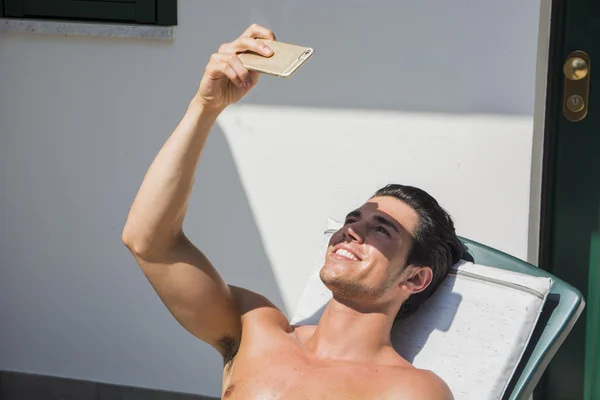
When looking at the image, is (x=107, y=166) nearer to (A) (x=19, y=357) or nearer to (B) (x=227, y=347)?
(A) (x=19, y=357)

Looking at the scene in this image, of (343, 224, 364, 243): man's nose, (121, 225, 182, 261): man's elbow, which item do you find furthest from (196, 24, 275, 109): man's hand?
(343, 224, 364, 243): man's nose

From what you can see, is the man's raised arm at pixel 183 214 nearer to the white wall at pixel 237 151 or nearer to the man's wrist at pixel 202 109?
the man's wrist at pixel 202 109

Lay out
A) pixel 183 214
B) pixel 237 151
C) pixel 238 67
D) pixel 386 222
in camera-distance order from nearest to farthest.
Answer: pixel 238 67 < pixel 183 214 < pixel 386 222 < pixel 237 151

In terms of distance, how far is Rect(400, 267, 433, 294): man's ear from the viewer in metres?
2.96

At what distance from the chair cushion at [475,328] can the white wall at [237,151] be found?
2.44 ft

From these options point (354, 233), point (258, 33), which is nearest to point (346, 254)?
point (354, 233)

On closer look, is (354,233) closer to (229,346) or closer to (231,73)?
(229,346)

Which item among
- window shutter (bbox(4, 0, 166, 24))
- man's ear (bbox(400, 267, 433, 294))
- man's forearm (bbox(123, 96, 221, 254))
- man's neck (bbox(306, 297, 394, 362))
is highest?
window shutter (bbox(4, 0, 166, 24))

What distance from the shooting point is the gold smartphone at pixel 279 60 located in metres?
2.41

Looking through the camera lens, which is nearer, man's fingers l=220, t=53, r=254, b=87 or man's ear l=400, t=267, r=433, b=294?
man's fingers l=220, t=53, r=254, b=87

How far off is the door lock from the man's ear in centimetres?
114

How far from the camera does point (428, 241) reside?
3.01m

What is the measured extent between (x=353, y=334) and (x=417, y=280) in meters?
0.26

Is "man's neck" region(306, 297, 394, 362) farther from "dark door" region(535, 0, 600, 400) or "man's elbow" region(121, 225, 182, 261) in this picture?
"dark door" region(535, 0, 600, 400)
